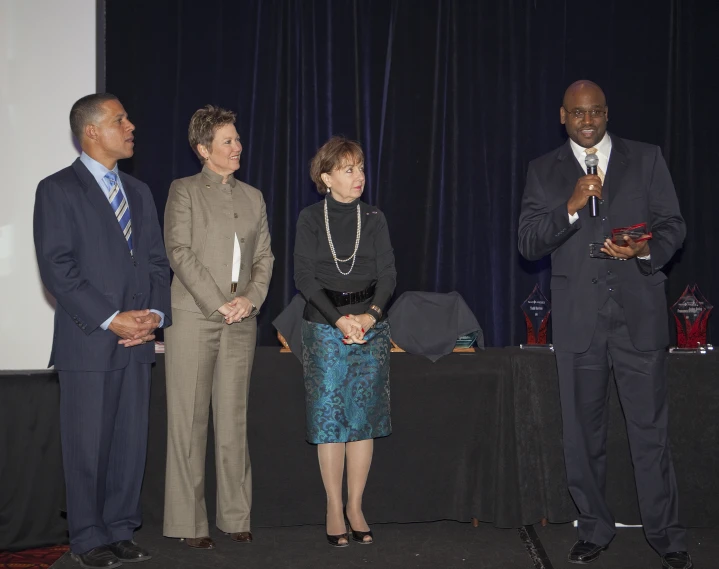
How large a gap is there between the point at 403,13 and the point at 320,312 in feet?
8.21

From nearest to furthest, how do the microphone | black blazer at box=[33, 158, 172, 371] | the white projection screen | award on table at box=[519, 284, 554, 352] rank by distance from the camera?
1. the microphone
2. black blazer at box=[33, 158, 172, 371]
3. award on table at box=[519, 284, 554, 352]
4. the white projection screen

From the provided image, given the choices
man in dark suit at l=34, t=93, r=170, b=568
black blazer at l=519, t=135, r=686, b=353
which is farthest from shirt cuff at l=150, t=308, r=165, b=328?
black blazer at l=519, t=135, r=686, b=353

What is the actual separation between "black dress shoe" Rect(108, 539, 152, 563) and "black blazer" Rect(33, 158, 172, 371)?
80 cm

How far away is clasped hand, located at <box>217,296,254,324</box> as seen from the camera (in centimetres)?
347

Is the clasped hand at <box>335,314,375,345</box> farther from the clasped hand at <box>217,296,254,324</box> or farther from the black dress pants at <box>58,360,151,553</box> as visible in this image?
the black dress pants at <box>58,360,151,553</box>

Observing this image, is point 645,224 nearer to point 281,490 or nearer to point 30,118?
point 281,490

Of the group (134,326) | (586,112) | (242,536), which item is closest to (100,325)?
(134,326)

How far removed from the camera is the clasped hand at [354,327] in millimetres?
3420

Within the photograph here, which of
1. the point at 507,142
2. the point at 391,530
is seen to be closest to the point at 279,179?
the point at 507,142

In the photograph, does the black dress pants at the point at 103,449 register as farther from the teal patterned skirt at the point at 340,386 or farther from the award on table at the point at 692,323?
the award on table at the point at 692,323

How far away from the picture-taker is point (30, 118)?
451cm

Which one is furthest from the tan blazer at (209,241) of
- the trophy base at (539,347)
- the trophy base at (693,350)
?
the trophy base at (693,350)

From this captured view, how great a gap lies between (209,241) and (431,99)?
2187mm

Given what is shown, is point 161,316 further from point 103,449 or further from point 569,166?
point 569,166
